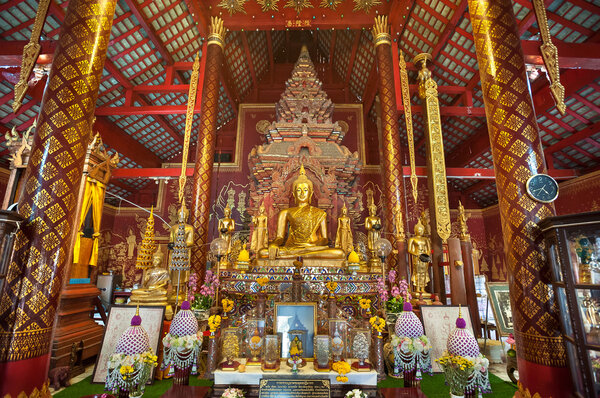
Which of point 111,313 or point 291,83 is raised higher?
point 291,83

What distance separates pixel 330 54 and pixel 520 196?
40.6ft

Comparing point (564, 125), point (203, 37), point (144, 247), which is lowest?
point (144, 247)

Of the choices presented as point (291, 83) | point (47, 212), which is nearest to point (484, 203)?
point (291, 83)

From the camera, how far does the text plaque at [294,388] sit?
2990 millimetres

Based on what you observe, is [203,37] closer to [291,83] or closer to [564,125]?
[291,83]

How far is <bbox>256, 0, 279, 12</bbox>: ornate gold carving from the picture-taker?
9.18 meters

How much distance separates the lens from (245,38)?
438 inches

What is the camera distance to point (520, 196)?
3.20 metres

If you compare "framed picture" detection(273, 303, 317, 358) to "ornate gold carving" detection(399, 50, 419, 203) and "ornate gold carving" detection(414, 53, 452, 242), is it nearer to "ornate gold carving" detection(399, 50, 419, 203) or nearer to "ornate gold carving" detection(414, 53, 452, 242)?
"ornate gold carving" detection(414, 53, 452, 242)

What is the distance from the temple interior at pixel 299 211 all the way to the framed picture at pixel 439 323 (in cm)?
3

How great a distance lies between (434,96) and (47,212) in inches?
319

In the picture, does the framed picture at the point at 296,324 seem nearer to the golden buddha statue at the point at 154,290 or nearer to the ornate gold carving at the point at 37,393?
the golden buddha statue at the point at 154,290

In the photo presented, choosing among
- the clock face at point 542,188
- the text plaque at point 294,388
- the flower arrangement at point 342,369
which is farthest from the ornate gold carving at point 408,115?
the text plaque at point 294,388

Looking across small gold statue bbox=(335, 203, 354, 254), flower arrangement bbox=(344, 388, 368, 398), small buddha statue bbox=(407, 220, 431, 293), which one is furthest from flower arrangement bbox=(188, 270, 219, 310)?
small buddha statue bbox=(407, 220, 431, 293)
